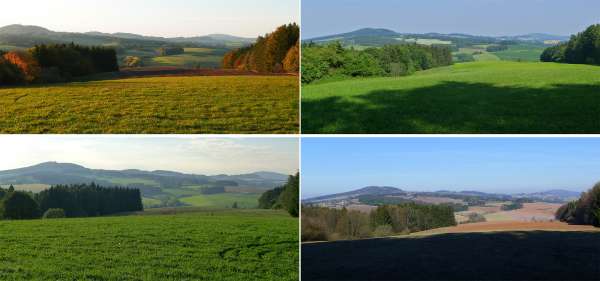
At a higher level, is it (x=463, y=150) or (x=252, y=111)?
(x=252, y=111)

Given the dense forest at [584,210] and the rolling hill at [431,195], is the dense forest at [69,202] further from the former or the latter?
the dense forest at [584,210]

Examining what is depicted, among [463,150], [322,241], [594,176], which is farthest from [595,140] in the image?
[322,241]

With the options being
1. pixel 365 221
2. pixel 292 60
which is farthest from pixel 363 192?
pixel 292 60

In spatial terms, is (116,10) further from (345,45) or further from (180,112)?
(345,45)

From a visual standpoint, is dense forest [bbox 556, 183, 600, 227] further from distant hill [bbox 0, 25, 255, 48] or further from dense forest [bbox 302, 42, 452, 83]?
distant hill [bbox 0, 25, 255, 48]

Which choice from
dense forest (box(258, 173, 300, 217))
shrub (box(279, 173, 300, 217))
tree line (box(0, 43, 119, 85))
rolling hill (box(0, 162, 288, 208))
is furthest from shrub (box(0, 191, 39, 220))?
shrub (box(279, 173, 300, 217))

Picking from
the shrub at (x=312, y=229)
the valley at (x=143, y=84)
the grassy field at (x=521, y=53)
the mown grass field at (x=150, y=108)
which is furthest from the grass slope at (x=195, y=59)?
the grassy field at (x=521, y=53)

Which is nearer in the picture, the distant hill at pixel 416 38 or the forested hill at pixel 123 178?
the distant hill at pixel 416 38
